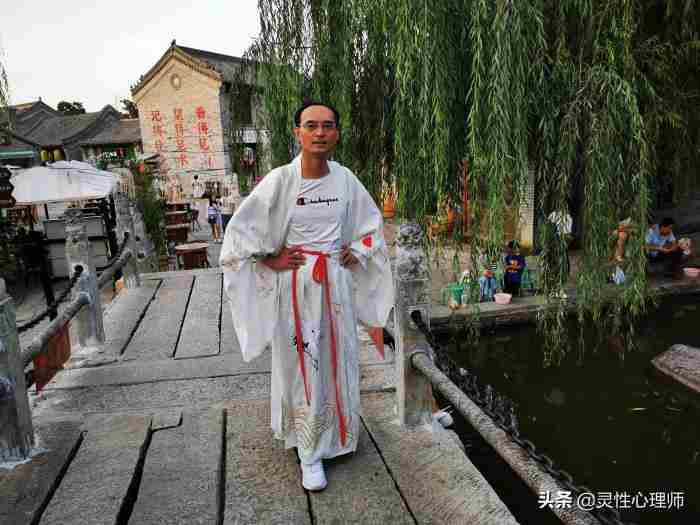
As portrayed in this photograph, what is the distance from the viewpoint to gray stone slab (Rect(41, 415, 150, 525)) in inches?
91.3

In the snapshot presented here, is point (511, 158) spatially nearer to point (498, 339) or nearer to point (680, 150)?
point (680, 150)

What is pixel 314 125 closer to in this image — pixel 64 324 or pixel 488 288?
pixel 64 324

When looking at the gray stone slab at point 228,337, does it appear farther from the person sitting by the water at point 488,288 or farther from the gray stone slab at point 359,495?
the person sitting by the water at point 488,288

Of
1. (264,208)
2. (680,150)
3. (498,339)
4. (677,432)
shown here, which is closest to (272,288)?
(264,208)

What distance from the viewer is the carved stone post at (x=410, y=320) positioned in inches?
112

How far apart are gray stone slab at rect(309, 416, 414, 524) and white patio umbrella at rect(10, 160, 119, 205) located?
10.5m

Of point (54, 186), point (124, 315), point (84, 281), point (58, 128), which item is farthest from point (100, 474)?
point (58, 128)

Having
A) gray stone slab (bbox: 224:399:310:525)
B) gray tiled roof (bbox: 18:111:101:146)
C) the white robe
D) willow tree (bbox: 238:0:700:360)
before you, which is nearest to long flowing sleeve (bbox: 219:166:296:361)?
the white robe

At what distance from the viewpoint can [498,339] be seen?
26.1ft

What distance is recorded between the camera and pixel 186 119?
2317 centimetres

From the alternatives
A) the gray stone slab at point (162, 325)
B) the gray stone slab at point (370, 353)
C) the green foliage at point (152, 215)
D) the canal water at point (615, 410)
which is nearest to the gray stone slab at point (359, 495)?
the gray stone slab at point (370, 353)

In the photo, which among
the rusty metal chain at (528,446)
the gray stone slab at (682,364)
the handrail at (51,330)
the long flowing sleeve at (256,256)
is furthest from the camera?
the gray stone slab at (682,364)

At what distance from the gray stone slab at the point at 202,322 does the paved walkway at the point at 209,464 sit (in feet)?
1.61

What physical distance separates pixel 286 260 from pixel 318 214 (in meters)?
0.28
